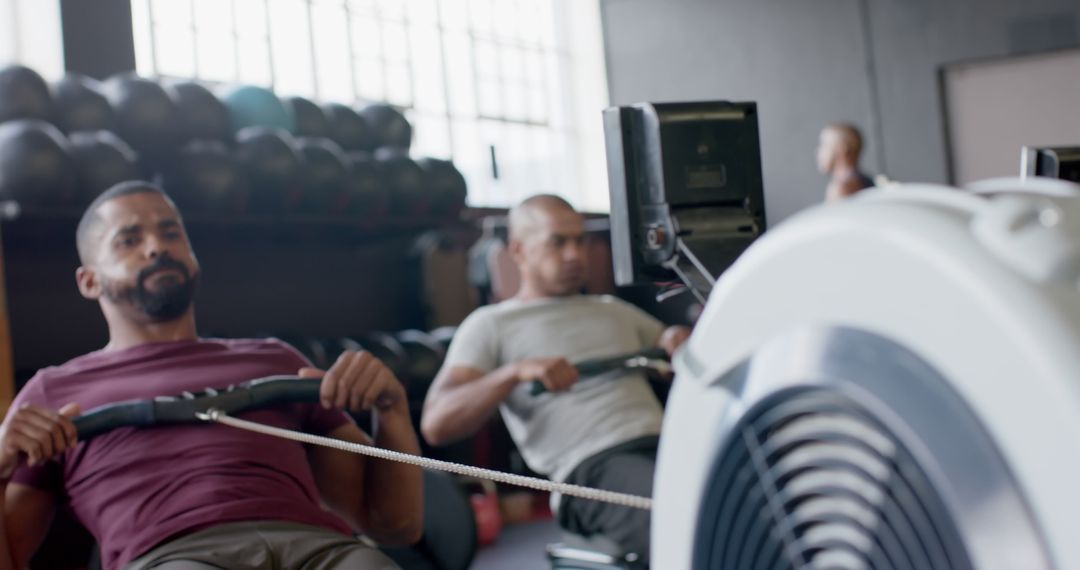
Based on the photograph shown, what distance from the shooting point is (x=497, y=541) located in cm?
458

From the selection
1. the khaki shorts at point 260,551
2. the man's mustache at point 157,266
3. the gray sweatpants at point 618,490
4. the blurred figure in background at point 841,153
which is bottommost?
the gray sweatpants at point 618,490

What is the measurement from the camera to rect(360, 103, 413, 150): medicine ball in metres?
5.90

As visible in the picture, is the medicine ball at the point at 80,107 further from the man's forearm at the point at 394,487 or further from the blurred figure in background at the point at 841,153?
the man's forearm at the point at 394,487

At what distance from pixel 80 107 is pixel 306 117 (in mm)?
1215

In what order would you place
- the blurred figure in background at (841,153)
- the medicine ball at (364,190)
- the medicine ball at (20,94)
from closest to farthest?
the medicine ball at (20,94)
the blurred figure in background at (841,153)
the medicine ball at (364,190)

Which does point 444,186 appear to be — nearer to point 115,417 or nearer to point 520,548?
point 520,548

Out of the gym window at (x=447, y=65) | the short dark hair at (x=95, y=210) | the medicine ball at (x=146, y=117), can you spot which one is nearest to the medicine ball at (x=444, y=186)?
the gym window at (x=447, y=65)

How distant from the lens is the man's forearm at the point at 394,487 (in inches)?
83.1

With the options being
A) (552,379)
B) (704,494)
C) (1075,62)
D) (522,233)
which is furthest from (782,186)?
(704,494)

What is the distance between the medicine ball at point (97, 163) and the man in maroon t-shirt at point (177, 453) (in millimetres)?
2152

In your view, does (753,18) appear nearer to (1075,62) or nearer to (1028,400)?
(1075,62)

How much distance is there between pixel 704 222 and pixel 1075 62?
743cm

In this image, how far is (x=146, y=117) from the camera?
15.4 ft

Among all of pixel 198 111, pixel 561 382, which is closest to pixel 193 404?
pixel 561 382
